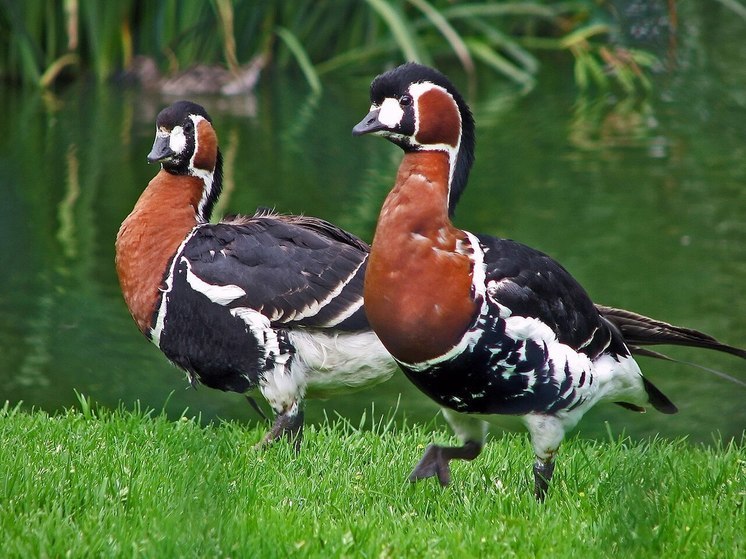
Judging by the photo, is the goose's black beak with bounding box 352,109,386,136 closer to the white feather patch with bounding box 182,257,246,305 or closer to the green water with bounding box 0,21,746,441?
the white feather patch with bounding box 182,257,246,305

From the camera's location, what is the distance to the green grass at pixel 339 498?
3.37m

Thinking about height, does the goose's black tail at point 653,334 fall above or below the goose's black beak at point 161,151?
below

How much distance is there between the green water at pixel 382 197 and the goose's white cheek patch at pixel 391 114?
1.74 meters

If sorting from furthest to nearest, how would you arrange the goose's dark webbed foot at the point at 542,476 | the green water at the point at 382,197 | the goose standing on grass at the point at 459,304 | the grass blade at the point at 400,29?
the grass blade at the point at 400,29 → the green water at the point at 382,197 → the goose's dark webbed foot at the point at 542,476 → the goose standing on grass at the point at 459,304

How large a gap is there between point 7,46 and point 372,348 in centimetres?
944

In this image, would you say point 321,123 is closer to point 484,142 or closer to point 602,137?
point 484,142

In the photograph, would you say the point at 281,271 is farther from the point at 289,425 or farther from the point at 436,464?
the point at 436,464

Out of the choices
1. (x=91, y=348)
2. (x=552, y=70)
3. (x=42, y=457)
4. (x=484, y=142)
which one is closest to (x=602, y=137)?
(x=484, y=142)

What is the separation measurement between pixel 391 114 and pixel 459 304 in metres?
0.68

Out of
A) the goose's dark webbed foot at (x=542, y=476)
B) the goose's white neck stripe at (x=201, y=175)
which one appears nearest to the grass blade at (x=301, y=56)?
the goose's white neck stripe at (x=201, y=175)

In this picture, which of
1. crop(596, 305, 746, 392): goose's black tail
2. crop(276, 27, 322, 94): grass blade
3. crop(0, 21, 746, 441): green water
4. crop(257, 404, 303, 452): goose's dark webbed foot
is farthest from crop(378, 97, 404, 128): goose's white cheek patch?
crop(276, 27, 322, 94): grass blade

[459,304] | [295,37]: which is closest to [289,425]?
[459,304]

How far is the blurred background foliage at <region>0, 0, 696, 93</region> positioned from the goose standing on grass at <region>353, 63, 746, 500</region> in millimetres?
8182

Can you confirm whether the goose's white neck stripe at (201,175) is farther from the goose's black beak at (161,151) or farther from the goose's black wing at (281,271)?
the goose's black wing at (281,271)
